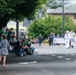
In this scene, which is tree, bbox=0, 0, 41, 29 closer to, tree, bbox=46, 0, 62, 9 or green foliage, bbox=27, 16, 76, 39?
green foliage, bbox=27, 16, 76, 39

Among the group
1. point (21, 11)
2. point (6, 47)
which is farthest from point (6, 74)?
point (21, 11)

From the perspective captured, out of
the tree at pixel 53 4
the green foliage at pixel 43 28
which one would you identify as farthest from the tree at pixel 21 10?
the tree at pixel 53 4

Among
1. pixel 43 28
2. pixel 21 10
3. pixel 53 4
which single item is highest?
pixel 53 4

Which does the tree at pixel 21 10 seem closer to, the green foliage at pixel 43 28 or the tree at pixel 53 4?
the green foliage at pixel 43 28

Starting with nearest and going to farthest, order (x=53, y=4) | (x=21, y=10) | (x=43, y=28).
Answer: (x=21, y=10) → (x=43, y=28) → (x=53, y=4)

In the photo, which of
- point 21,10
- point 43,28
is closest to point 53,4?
point 43,28

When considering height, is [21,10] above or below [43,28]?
above

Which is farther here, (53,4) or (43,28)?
(53,4)

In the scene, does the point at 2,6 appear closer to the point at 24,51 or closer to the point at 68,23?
the point at 24,51

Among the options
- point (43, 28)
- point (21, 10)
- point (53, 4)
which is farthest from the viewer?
point (53, 4)

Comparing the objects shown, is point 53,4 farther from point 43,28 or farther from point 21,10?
point 21,10

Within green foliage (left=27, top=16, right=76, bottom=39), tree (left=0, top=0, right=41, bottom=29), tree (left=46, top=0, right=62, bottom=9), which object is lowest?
green foliage (left=27, top=16, right=76, bottom=39)

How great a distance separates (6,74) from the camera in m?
18.9

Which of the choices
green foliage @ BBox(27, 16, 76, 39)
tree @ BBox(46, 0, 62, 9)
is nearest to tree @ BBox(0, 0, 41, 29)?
green foliage @ BBox(27, 16, 76, 39)
